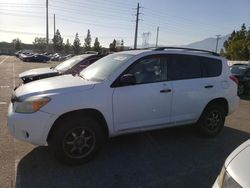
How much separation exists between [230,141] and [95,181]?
321cm

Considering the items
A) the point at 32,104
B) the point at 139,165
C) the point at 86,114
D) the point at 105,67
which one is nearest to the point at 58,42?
the point at 105,67

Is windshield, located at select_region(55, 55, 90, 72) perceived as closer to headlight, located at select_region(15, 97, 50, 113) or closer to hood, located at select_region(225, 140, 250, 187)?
headlight, located at select_region(15, 97, 50, 113)

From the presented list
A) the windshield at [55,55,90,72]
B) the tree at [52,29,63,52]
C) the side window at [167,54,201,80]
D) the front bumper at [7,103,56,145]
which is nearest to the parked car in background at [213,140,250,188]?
the front bumper at [7,103,56,145]

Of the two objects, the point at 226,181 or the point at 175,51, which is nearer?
the point at 226,181

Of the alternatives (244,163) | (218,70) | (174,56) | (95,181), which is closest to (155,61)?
(174,56)

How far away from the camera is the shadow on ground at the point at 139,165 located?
399 cm

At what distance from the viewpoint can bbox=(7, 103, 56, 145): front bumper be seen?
4.13 metres

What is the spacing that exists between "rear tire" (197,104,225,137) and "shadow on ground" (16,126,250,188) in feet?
0.59

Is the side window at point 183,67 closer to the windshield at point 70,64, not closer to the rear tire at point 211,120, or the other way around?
the rear tire at point 211,120

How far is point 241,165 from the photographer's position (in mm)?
2357

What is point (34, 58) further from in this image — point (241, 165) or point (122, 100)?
point (241, 165)

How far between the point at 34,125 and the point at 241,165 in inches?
112

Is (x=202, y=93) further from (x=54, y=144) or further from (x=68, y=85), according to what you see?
(x=54, y=144)

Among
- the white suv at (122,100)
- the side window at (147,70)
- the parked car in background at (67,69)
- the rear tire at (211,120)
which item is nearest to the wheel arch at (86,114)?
the white suv at (122,100)
